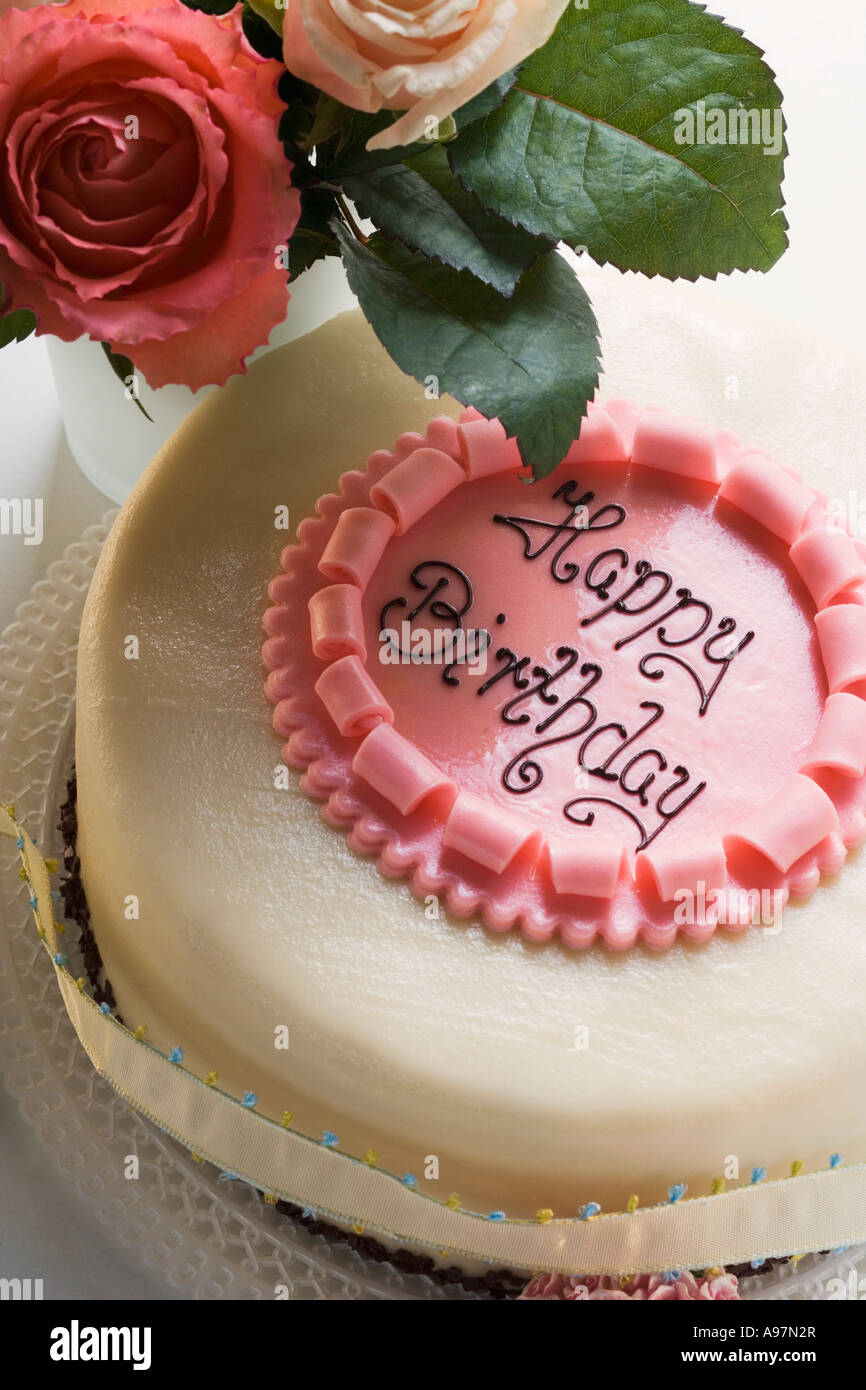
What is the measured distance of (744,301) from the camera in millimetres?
2844

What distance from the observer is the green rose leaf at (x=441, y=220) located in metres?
1.74

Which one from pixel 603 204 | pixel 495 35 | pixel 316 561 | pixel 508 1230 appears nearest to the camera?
pixel 495 35

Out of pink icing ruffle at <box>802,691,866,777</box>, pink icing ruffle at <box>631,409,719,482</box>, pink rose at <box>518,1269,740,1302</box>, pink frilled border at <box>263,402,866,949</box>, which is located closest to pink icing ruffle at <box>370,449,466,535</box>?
pink frilled border at <box>263,402,866,949</box>

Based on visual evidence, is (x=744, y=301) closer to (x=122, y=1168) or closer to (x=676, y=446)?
(x=676, y=446)

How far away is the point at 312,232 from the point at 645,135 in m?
0.41

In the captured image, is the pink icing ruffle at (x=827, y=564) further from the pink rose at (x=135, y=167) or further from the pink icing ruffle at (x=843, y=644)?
the pink rose at (x=135, y=167)

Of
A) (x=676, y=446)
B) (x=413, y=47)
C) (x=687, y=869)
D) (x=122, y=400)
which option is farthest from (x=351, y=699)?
(x=122, y=400)

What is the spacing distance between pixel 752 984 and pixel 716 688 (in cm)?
37

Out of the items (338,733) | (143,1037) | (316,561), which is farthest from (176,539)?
(143,1037)

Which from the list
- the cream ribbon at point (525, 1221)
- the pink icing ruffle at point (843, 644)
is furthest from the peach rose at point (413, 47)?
the cream ribbon at point (525, 1221)

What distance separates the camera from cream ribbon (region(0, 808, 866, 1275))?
5.40 feet

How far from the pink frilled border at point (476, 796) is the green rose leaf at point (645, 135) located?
0.95 feet

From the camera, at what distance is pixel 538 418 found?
1.73m
